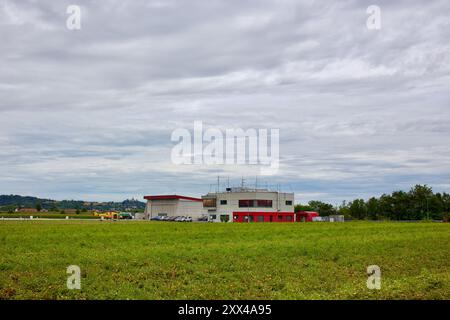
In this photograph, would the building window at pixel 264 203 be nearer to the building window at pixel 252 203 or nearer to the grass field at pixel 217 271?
the building window at pixel 252 203

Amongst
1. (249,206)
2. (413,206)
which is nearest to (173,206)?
(249,206)

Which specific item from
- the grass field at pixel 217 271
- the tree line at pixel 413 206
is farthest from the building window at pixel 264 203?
the grass field at pixel 217 271

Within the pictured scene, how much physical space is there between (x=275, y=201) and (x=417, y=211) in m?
64.8

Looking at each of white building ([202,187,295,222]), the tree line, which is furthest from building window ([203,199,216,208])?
the tree line

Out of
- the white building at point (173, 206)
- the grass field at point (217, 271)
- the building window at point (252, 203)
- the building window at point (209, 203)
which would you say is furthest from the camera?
the building window at point (209, 203)

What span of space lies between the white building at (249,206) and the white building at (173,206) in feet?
20.9

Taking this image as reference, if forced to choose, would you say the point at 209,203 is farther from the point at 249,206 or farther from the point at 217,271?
the point at 217,271

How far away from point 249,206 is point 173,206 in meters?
21.8

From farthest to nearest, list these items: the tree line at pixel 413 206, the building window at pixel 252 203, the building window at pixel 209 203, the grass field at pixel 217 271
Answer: the tree line at pixel 413 206
the building window at pixel 209 203
the building window at pixel 252 203
the grass field at pixel 217 271

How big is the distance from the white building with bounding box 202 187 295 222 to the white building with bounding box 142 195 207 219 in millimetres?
6358

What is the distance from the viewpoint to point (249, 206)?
144000 mm

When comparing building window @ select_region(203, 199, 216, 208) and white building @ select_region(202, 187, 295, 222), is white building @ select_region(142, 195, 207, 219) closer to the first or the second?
building window @ select_region(203, 199, 216, 208)

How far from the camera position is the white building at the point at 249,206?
14300 cm

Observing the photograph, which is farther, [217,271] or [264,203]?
[264,203]
